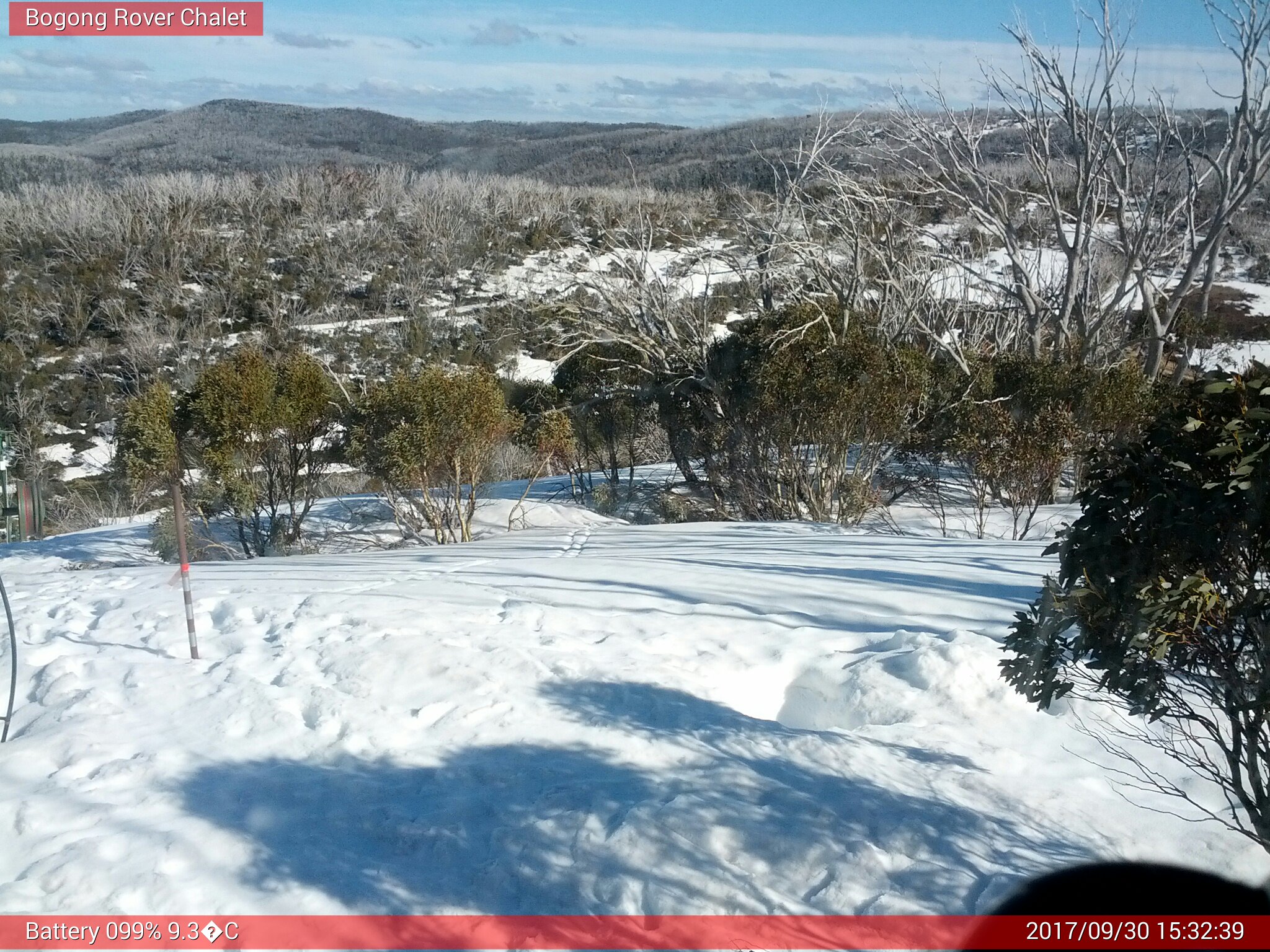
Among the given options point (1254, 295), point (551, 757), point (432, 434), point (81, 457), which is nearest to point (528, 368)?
point (81, 457)

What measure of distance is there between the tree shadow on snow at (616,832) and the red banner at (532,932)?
2.3 inches

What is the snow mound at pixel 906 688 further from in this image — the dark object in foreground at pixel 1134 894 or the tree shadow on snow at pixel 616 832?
the dark object in foreground at pixel 1134 894

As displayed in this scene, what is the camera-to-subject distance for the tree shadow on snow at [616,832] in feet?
10.8

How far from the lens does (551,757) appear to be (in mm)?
4352

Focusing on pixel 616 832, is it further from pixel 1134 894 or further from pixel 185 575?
pixel 185 575

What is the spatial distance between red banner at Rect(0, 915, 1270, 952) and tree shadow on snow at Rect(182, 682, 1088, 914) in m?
0.06

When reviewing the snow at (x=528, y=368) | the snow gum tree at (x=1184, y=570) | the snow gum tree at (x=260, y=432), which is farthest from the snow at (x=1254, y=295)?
the snow gum tree at (x=1184, y=570)

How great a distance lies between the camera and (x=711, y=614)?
6.59 meters

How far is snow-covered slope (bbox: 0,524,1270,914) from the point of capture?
3.39m

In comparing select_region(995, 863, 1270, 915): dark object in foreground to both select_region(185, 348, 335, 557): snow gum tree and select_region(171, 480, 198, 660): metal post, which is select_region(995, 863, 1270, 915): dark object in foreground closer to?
select_region(171, 480, 198, 660): metal post

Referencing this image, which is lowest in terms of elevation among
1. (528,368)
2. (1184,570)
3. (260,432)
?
(528,368)

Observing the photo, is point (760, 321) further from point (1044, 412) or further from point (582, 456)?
point (582, 456)

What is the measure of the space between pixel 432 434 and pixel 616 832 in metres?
9.16

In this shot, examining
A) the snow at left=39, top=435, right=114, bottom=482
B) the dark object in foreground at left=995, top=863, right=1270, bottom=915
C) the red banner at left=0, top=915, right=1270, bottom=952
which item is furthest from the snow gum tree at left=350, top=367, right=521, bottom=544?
the snow at left=39, top=435, right=114, bottom=482
